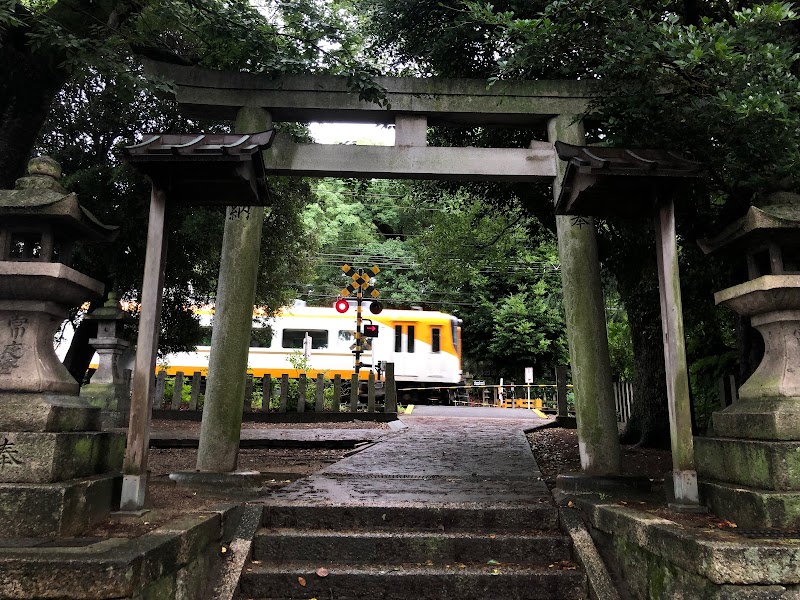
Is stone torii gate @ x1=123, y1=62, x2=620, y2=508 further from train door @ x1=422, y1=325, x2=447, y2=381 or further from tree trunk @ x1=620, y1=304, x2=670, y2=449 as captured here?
train door @ x1=422, y1=325, x2=447, y2=381

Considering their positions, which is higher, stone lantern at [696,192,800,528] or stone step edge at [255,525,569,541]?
stone lantern at [696,192,800,528]

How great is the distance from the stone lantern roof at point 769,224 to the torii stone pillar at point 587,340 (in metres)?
1.56

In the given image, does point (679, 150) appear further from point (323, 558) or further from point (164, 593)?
point (164, 593)

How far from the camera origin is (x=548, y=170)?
→ 18.8ft

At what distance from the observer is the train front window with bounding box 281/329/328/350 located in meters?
20.8

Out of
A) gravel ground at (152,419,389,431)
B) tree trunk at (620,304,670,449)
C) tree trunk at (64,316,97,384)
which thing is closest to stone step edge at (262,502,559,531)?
tree trunk at (620,304,670,449)

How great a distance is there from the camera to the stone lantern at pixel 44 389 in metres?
3.06

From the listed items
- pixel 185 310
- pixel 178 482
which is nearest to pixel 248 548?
→ pixel 178 482

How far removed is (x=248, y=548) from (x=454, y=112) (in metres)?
4.47

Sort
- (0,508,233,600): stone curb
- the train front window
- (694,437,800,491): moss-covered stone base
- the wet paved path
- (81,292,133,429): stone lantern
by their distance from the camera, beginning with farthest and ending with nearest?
the train front window < (81,292,133,429): stone lantern < the wet paved path < (694,437,800,491): moss-covered stone base < (0,508,233,600): stone curb

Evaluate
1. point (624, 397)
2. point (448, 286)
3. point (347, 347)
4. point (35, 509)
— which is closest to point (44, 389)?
point (35, 509)

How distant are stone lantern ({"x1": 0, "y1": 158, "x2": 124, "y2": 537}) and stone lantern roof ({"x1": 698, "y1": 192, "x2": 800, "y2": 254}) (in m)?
4.38

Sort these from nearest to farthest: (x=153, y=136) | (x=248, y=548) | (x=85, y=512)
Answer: (x=85, y=512)
(x=248, y=548)
(x=153, y=136)

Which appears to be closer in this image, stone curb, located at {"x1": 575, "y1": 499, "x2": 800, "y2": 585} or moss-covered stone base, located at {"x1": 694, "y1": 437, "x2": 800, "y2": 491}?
stone curb, located at {"x1": 575, "y1": 499, "x2": 800, "y2": 585}
